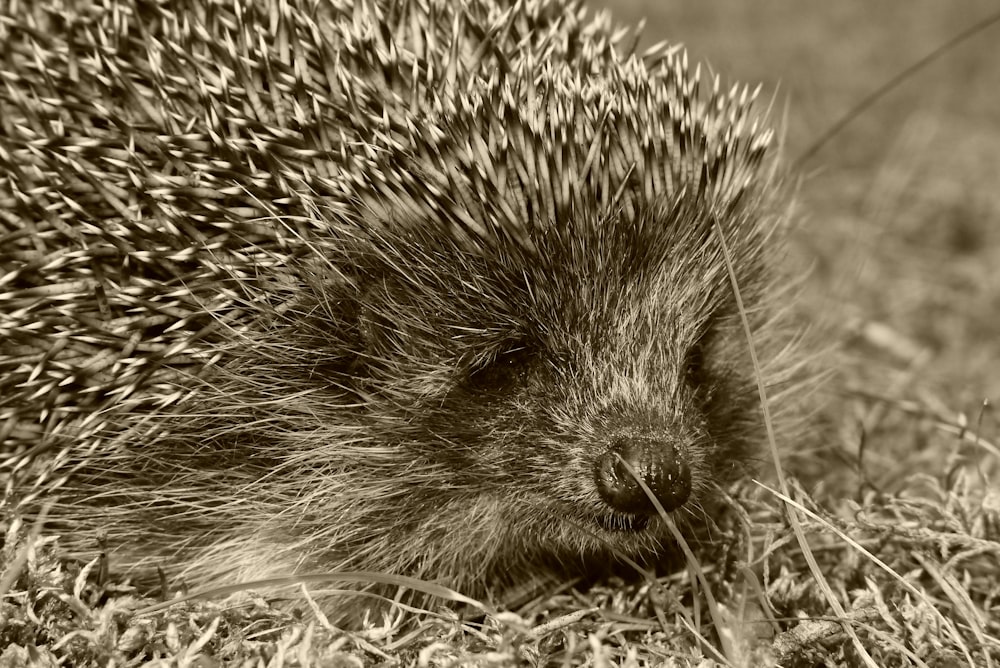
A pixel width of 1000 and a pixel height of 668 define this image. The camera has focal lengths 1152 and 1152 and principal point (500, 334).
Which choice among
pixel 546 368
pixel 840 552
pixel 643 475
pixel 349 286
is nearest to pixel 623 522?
pixel 643 475

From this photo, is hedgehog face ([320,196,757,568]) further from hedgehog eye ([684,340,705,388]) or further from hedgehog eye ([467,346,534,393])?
hedgehog eye ([684,340,705,388])

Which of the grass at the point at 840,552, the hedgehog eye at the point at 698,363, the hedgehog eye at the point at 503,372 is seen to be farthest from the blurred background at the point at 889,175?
the hedgehog eye at the point at 503,372

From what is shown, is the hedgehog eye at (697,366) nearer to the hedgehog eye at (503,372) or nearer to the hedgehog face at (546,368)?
the hedgehog face at (546,368)

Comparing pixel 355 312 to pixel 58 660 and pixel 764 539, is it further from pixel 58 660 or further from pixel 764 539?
pixel 764 539

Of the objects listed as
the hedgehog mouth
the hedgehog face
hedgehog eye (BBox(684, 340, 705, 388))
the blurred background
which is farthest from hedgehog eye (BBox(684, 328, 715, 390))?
the blurred background

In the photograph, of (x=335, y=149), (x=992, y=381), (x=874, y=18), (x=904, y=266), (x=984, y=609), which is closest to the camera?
(x=335, y=149)

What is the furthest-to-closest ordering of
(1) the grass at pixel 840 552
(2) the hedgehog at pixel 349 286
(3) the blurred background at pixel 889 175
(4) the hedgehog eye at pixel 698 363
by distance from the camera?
(3) the blurred background at pixel 889 175, (4) the hedgehog eye at pixel 698 363, (2) the hedgehog at pixel 349 286, (1) the grass at pixel 840 552

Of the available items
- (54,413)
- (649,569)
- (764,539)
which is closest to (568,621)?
(649,569)

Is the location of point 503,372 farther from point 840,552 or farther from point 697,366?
point 840,552
